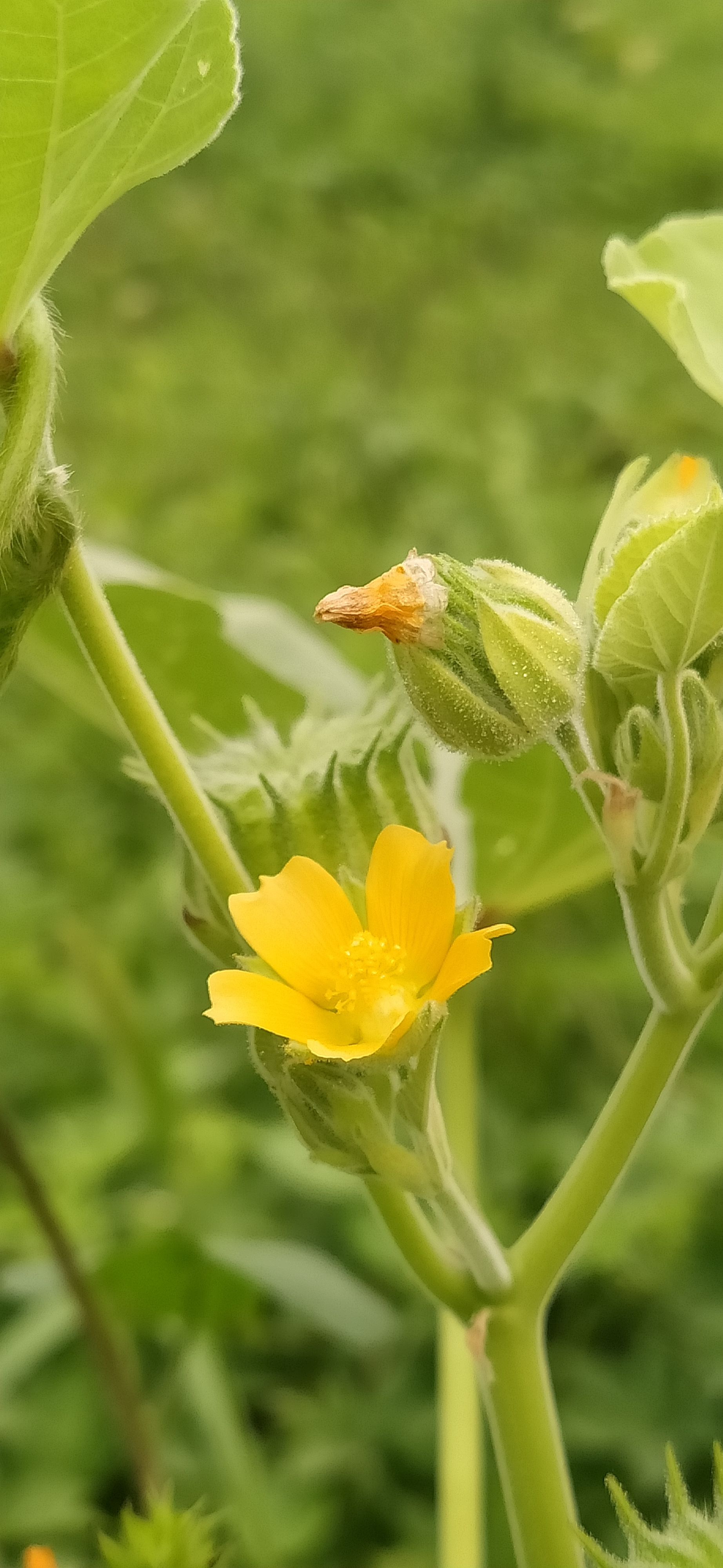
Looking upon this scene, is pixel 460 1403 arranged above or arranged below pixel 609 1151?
below

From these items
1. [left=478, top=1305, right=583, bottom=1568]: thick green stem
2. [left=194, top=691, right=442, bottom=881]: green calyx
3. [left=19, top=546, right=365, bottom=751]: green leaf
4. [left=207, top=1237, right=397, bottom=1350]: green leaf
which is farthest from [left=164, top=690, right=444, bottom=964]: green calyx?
[left=207, top=1237, right=397, bottom=1350]: green leaf

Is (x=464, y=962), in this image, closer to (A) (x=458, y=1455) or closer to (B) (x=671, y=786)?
(B) (x=671, y=786)

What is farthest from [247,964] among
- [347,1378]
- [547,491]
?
[547,491]

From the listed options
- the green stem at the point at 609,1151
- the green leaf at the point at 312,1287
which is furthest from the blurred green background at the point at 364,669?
the green stem at the point at 609,1151

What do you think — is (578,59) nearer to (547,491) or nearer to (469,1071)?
(547,491)

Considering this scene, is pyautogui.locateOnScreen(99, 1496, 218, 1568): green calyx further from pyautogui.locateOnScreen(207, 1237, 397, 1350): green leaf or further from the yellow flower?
pyautogui.locateOnScreen(207, 1237, 397, 1350): green leaf

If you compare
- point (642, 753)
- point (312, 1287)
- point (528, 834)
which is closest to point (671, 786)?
point (642, 753)
